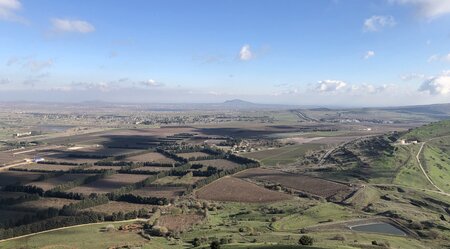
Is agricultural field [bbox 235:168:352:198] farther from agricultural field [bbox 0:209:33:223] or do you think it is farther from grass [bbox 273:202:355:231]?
agricultural field [bbox 0:209:33:223]

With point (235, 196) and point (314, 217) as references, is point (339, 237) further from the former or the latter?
point (235, 196)

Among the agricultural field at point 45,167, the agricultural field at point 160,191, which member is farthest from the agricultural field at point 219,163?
the agricultural field at point 45,167

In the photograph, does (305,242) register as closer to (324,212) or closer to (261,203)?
(324,212)

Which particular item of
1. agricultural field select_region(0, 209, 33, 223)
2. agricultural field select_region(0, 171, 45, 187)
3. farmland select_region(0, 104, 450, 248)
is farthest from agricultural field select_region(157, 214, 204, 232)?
agricultural field select_region(0, 171, 45, 187)

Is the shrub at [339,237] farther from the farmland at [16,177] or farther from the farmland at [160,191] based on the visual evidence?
the farmland at [16,177]

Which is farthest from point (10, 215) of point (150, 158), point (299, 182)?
point (150, 158)
